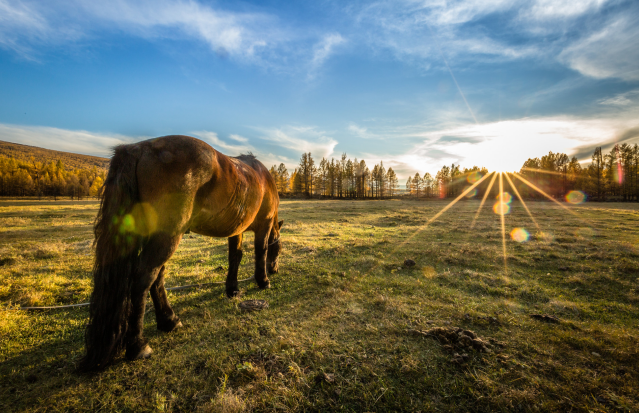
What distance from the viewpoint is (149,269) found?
280 cm

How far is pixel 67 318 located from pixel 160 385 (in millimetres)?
2779

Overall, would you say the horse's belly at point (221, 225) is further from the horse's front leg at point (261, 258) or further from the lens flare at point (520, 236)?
the lens flare at point (520, 236)

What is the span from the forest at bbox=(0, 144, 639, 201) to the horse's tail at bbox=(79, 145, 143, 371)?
214 ft

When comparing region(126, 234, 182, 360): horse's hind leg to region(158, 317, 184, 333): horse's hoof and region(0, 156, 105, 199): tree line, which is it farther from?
region(0, 156, 105, 199): tree line

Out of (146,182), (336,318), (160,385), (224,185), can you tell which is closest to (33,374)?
(160,385)

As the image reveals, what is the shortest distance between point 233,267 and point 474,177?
92397 millimetres

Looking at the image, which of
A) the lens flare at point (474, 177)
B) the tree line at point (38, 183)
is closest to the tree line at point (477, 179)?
the lens flare at point (474, 177)

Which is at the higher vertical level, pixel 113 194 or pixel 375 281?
pixel 113 194

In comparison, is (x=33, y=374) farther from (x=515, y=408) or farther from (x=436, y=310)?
(x=436, y=310)

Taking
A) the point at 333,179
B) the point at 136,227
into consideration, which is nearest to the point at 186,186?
the point at 136,227

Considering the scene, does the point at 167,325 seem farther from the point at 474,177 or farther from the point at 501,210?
the point at 474,177

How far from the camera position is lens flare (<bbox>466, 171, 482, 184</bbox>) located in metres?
75.6

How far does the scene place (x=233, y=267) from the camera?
4.91m

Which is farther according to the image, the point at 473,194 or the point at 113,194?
the point at 473,194
